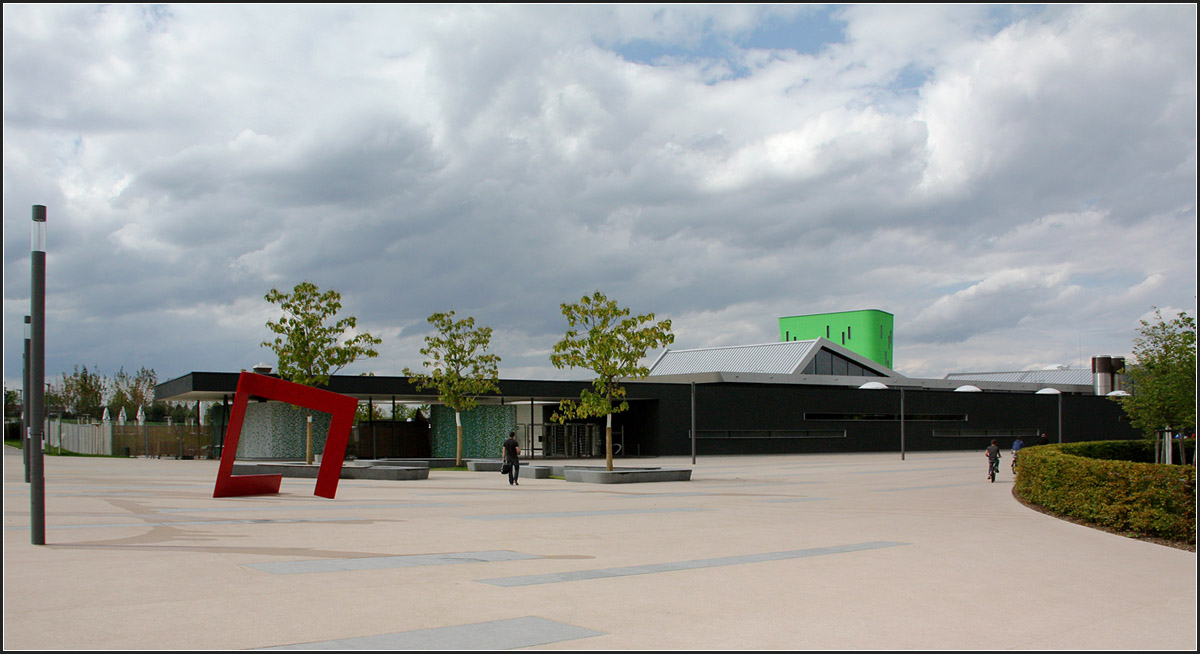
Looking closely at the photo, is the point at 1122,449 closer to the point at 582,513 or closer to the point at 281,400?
the point at 582,513

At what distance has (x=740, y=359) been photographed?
63.3 meters

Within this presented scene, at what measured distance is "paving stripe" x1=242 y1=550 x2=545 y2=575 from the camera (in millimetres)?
9719

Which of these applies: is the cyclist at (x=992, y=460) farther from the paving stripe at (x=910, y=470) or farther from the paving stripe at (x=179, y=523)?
the paving stripe at (x=179, y=523)

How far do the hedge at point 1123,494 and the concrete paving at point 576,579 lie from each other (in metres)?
0.50

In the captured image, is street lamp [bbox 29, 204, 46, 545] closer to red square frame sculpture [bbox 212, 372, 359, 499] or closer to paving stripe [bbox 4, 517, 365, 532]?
paving stripe [bbox 4, 517, 365, 532]

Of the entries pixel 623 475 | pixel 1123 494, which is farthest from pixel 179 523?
pixel 623 475

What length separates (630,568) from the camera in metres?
10.2

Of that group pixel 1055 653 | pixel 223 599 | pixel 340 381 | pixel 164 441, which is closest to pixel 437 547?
pixel 223 599

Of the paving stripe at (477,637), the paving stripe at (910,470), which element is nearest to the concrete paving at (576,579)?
the paving stripe at (477,637)

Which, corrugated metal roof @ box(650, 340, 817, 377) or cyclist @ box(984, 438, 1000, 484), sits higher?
corrugated metal roof @ box(650, 340, 817, 377)

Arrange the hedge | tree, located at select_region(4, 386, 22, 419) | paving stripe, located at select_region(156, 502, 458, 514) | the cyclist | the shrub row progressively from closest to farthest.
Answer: the hedge
paving stripe, located at select_region(156, 502, 458, 514)
the cyclist
the shrub row
tree, located at select_region(4, 386, 22, 419)

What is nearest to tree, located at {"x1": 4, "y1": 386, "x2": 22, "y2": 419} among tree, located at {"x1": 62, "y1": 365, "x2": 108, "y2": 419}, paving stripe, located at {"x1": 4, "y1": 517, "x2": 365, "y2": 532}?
tree, located at {"x1": 62, "y1": 365, "x2": 108, "y2": 419}

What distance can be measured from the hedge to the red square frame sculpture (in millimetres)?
13711

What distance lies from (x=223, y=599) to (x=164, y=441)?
143ft
